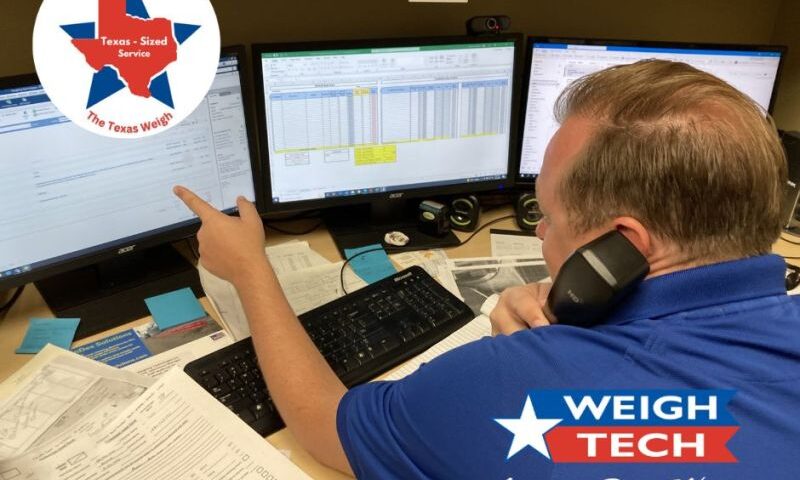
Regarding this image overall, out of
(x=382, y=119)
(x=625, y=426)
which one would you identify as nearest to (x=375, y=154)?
(x=382, y=119)

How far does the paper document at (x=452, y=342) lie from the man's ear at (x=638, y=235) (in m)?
0.40

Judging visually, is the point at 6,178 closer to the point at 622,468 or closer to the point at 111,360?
the point at 111,360

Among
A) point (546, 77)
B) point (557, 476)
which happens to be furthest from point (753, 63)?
point (557, 476)

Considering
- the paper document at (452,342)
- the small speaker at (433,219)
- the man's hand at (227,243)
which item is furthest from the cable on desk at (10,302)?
the small speaker at (433,219)

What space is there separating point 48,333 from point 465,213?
87cm

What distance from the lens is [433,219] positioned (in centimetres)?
141

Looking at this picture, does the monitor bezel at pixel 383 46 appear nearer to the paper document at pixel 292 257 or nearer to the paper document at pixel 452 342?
the paper document at pixel 292 257

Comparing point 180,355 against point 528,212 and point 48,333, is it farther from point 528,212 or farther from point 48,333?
point 528,212

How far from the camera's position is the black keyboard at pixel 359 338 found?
3.03 feet

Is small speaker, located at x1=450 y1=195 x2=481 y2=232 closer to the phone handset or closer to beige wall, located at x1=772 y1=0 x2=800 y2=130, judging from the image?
the phone handset

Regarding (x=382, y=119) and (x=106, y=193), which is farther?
(x=382, y=119)

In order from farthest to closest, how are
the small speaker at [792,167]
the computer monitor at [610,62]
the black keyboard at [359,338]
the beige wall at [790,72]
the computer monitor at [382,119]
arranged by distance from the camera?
the beige wall at [790,72] < the small speaker at [792,167] < the computer monitor at [610,62] < the computer monitor at [382,119] < the black keyboard at [359,338]

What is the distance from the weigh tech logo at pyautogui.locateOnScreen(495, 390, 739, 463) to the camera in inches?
23.8

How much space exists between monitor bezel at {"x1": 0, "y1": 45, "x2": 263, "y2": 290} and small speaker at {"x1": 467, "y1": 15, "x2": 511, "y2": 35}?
1.58 ft
